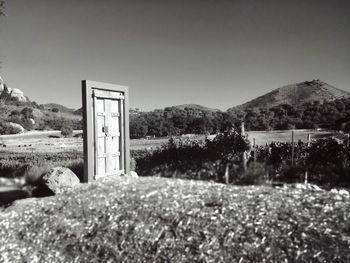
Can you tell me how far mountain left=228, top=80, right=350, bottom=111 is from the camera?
3012 centimetres

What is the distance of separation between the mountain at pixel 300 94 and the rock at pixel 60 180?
24538 millimetres

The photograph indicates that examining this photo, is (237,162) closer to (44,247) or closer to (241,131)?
(241,131)

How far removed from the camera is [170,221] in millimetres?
5520

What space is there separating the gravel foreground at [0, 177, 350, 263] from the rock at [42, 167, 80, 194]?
1.70ft

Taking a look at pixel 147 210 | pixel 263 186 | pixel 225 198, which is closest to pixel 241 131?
pixel 263 186

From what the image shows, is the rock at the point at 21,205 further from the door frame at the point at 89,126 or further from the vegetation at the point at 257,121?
the vegetation at the point at 257,121

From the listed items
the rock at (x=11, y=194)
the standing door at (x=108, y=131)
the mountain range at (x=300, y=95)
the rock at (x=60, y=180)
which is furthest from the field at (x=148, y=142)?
the mountain range at (x=300, y=95)

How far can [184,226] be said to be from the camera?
5332 millimetres

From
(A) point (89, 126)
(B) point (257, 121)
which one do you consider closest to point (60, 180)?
(A) point (89, 126)

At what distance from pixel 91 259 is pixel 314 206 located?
146 inches

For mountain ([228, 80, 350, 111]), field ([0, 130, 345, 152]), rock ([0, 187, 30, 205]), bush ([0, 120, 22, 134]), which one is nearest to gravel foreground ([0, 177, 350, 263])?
rock ([0, 187, 30, 205])

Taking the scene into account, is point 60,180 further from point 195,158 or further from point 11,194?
point 195,158

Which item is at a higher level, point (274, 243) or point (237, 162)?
point (237, 162)

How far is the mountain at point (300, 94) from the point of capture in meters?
30.1
